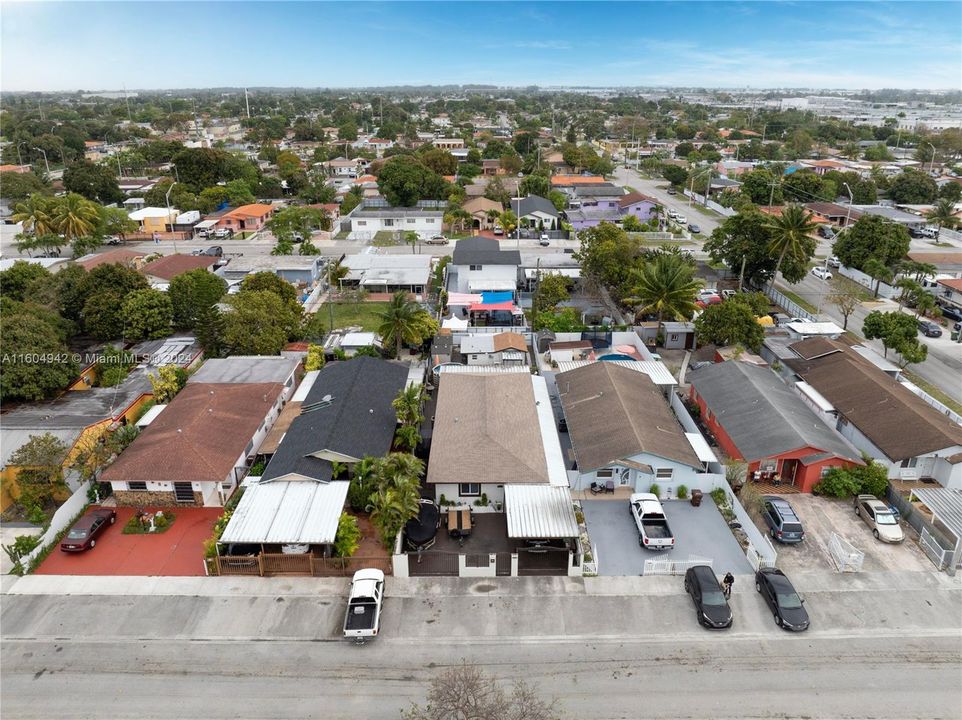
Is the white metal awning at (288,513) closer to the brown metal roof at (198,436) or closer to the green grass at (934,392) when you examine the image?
the brown metal roof at (198,436)

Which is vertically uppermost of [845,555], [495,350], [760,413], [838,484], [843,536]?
[760,413]

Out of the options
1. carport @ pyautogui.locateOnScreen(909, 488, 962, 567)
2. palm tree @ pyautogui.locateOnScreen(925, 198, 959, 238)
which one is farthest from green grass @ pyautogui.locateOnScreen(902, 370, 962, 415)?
palm tree @ pyautogui.locateOnScreen(925, 198, 959, 238)

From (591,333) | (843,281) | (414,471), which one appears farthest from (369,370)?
(843,281)

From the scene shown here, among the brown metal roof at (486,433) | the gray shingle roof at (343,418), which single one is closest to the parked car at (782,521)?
the brown metal roof at (486,433)

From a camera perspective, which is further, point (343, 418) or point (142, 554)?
point (343, 418)

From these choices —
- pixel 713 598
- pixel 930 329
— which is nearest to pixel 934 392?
pixel 930 329

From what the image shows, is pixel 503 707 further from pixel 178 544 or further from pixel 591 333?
pixel 591 333

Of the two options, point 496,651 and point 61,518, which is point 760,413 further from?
point 61,518
